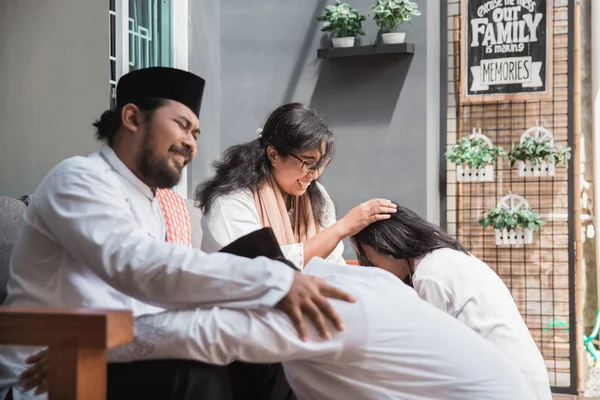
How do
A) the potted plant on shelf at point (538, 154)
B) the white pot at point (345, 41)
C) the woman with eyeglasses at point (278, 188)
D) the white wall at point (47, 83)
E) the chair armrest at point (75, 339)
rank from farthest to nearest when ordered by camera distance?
the white pot at point (345, 41) < the potted plant on shelf at point (538, 154) < the white wall at point (47, 83) < the woman with eyeglasses at point (278, 188) < the chair armrest at point (75, 339)

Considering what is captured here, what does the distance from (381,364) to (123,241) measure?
56 cm

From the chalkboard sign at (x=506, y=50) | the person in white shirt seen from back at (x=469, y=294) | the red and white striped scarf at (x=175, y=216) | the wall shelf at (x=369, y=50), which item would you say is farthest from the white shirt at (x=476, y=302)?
the chalkboard sign at (x=506, y=50)

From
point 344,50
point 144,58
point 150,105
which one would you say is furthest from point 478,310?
point 344,50

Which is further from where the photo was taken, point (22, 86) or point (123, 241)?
point (22, 86)

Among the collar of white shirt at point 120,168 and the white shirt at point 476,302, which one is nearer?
the collar of white shirt at point 120,168

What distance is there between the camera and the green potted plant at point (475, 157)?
495 centimetres

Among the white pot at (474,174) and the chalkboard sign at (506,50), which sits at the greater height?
the chalkboard sign at (506,50)

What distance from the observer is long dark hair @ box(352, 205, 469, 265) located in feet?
8.53

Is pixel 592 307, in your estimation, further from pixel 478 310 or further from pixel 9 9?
pixel 9 9

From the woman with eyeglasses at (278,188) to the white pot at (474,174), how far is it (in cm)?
182

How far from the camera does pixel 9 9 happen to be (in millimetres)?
3420

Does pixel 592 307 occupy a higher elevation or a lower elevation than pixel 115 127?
lower

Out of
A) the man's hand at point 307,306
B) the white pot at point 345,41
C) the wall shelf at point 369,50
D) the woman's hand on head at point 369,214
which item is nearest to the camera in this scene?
the man's hand at point 307,306

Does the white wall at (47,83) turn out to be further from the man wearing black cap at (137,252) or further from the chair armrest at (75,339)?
the chair armrest at (75,339)
